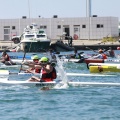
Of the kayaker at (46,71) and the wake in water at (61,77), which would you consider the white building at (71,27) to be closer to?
the wake in water at (61,77)

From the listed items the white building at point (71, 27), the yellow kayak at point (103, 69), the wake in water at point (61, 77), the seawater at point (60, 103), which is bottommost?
the seawater at point (60, 103)

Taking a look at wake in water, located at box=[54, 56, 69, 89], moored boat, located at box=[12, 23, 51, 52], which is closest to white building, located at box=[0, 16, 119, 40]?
moored boat, located at box=[12, 23, 51, 52]

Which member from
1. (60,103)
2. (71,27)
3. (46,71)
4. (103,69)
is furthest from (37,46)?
(60,103)

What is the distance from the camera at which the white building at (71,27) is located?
8981 cm

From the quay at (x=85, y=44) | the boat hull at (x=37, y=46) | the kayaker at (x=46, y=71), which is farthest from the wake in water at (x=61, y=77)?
the quay at (x=85, y=44)

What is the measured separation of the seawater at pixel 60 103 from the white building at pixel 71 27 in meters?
64.3

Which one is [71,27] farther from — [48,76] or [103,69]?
[48,76]

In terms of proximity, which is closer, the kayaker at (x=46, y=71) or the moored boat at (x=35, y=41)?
the kayaker at (x=46, y=71)

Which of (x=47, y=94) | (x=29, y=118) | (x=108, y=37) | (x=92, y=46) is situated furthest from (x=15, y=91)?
(x=108, y=37)

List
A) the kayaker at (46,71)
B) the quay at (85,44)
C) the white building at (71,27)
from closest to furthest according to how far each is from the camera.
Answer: the kayaker at (46,71)
the quay at (85,44)
the white building at (71,27)

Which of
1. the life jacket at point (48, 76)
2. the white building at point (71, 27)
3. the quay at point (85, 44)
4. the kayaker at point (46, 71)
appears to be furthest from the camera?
the white building at point (71, 27)

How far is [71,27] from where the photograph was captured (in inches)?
3578

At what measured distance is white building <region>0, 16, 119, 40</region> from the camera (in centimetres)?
8981

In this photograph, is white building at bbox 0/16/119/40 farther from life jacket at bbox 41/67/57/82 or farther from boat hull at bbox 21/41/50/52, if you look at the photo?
life jacket at bbox 41/67/57/82
